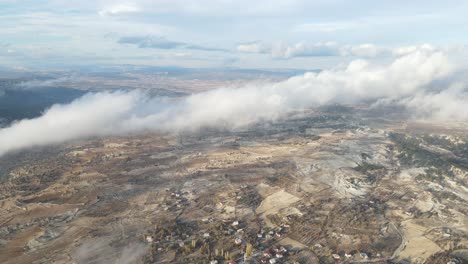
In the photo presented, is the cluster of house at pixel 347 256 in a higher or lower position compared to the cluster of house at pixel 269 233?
lower

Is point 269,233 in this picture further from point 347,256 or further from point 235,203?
point 235,203

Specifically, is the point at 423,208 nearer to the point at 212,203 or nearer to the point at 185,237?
the point at 212,203

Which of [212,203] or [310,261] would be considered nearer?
[310,261]

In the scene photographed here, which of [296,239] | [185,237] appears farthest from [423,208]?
[185,237]

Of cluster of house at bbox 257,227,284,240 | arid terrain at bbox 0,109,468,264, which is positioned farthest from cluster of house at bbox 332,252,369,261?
cluster of house at bbox 257,227,284,240

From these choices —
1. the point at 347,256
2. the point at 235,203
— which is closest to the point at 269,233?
the point at 347,256

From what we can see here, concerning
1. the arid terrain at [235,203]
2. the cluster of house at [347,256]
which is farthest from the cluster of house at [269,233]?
the cluster of house at [347,256]

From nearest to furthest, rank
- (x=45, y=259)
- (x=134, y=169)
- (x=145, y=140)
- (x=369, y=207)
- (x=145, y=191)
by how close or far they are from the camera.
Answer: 1. (x=45, y=259)
2. (x=369, y=207)
3. (x=145, y=191)
4. (x=134, y=169)
5. (x=145, y=140)

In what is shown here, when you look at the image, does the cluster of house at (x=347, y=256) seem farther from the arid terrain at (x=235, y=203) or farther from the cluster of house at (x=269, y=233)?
the cluster of house at (x=269, y=233)

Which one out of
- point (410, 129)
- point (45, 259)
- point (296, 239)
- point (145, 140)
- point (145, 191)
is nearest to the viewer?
point (45, 259)
